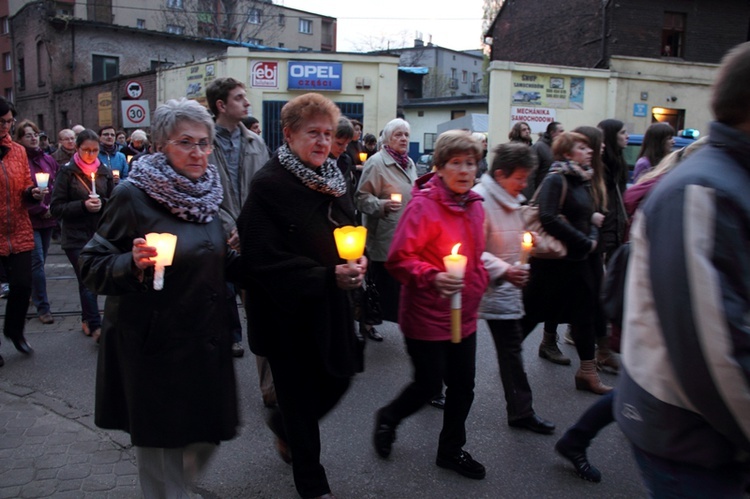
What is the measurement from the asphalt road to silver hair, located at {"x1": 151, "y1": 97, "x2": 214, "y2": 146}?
1.96 metres

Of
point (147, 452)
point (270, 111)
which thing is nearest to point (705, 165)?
point (147, 452)

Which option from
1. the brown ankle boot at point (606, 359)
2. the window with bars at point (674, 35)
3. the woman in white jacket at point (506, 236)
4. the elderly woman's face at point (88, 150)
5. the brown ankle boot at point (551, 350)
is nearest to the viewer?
the woman in white jacket at point (506, 236)

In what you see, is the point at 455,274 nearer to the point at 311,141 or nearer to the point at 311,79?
the point at 311,141

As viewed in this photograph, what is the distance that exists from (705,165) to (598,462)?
8.77 ft

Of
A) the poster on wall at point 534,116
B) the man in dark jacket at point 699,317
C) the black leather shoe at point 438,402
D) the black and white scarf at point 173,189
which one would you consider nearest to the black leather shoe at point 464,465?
the black leather shoe at point 438,402

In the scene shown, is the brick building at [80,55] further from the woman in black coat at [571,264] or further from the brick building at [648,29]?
the woman in black coat at [571,264]

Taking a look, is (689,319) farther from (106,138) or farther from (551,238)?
(106,138)

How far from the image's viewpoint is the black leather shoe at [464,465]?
3617mm

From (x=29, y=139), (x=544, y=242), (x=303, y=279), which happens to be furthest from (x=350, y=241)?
(x=29, y=139)

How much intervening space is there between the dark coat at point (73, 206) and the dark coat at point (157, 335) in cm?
340

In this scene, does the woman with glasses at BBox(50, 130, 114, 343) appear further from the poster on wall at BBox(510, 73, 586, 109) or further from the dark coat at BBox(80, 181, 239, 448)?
the poster on wall at BBox(510, 73, 586, 109)

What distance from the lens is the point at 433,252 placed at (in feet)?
11.3

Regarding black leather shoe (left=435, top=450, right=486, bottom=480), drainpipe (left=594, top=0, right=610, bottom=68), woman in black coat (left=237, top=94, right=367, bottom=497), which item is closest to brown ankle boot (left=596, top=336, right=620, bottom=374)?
black leather shoe (left=435, top=450, right=486, bottom=480)

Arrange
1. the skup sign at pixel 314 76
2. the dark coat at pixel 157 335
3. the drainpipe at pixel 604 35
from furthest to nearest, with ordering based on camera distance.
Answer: the drainpipe at pixel 604 35 < the skup sign at pixel 314 76 < the dark coat at pixel 157 335
